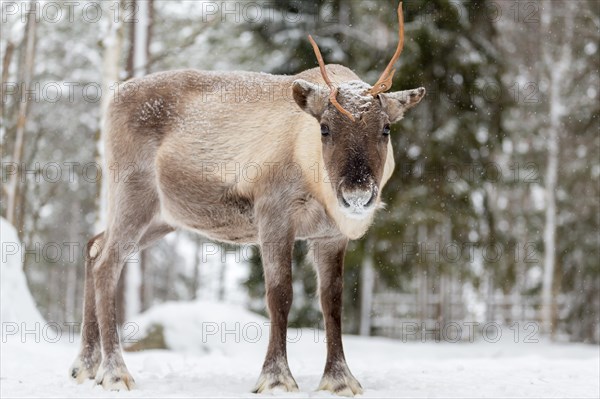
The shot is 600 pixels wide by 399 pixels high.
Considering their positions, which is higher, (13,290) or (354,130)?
(354,130)

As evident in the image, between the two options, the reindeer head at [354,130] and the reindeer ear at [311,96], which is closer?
the reindeer head at [354,130]

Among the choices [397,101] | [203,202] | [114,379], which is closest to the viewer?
[397,101]

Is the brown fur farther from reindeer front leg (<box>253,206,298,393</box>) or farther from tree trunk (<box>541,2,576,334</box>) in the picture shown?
tree trunk (<box>541,2,576,334</box>)

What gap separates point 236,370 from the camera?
8242mm

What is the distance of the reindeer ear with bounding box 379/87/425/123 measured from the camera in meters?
5.90

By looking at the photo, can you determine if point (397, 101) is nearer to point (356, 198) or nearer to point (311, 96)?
point (311, 96)

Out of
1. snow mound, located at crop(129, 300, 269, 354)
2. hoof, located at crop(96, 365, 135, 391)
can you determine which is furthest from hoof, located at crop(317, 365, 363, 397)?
snow mound, located at crop(129, 300, 269, 354)

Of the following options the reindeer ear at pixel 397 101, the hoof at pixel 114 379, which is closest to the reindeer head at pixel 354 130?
the reindeer ear at pixel 397 101

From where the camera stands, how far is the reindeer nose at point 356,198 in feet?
17.3

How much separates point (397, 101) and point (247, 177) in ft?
4.76

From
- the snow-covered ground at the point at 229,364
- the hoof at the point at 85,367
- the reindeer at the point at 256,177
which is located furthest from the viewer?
the hoof at the point at 85,367

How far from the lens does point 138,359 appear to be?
30.1 feet

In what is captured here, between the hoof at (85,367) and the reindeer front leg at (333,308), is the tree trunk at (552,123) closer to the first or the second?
the reindeer front leg at (333,308)

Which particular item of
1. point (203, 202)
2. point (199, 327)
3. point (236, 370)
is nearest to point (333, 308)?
point (203, 202)
